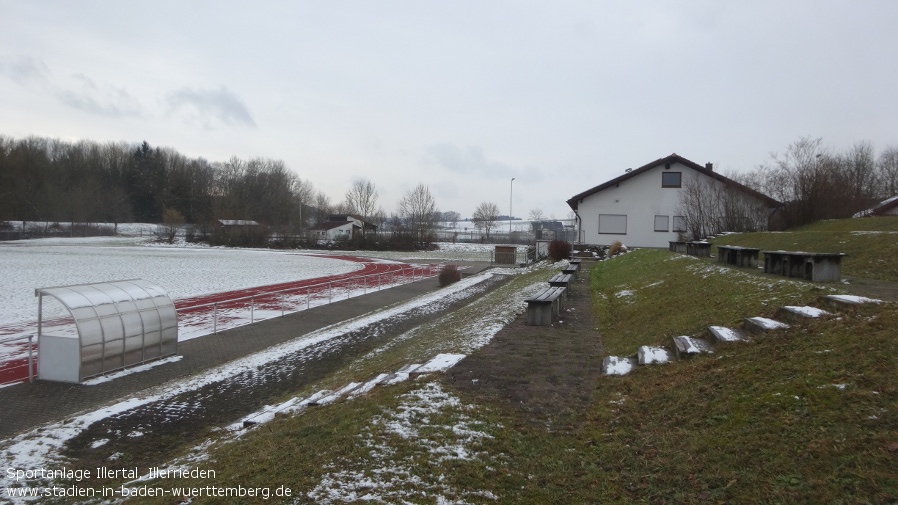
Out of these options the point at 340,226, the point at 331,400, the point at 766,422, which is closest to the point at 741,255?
the point at 766,422

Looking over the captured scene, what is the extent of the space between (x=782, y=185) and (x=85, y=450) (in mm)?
29629

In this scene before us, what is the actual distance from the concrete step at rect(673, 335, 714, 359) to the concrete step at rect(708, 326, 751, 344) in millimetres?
147

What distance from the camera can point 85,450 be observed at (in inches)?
281

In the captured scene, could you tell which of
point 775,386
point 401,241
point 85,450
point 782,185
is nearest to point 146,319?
point 85,450

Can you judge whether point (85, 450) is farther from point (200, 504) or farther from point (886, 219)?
point (886, 219)

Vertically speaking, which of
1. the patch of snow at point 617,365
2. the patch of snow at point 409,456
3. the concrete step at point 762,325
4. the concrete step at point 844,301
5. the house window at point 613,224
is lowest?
the patch of snow at point 409,456

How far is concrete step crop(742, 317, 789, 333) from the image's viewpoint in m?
6.78

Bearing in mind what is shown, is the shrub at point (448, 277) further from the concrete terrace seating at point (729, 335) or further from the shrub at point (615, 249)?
the concrete terrace seating at point (729, 335)

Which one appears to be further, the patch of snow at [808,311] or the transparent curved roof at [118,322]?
the transparent curved roof at [118,322]

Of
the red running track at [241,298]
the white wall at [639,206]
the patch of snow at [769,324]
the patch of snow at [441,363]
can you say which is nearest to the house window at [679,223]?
the white wall at [639,206]

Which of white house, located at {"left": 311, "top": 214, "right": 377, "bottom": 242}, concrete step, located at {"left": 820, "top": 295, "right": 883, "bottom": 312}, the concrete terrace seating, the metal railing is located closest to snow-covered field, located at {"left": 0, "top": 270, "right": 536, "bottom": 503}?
the concrete terrace seating

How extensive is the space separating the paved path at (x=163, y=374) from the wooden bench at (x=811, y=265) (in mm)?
11835

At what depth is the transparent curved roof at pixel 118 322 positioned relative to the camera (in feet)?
34.9

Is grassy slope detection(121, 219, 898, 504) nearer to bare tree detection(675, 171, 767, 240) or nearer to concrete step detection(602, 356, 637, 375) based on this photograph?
concrete step detection(602, 356, 637, 375)
